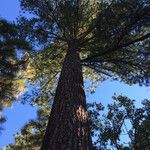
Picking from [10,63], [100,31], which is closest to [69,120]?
[10,63]

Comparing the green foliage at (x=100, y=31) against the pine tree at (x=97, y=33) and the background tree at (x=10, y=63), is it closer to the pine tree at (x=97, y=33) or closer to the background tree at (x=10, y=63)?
the pine tree at (x=97, y=33)

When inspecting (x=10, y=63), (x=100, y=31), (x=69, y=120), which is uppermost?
(x=100, y=31)

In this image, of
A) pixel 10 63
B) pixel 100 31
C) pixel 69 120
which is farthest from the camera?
pixel 100 31

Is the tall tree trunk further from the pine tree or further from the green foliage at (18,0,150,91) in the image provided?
the green foliage at (18,0,150,91)

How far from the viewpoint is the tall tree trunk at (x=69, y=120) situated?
4844 millimetres

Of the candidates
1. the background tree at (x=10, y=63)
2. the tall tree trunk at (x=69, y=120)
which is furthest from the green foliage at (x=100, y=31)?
the tall tree trunk at (x=69, y=120)

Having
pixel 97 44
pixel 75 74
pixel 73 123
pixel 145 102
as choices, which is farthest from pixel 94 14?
pixel 73 123

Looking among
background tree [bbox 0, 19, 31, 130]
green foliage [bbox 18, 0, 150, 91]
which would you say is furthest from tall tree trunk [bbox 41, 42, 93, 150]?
green foliage [bbox 18, 0, 150, 91]

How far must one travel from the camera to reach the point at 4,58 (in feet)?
27.6

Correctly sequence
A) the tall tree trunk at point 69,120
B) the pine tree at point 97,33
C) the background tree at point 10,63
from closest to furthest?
1. the tall tree trunk at point 69,120
2. the background tree at point 10,63
3. the pine tree at point 97,33

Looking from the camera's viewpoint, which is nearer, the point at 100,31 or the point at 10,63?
the point at 10,63

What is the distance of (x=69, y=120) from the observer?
18.2ft

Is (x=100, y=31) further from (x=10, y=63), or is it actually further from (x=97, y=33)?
(x=10, y=63)

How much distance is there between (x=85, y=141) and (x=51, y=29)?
26.2 ft
